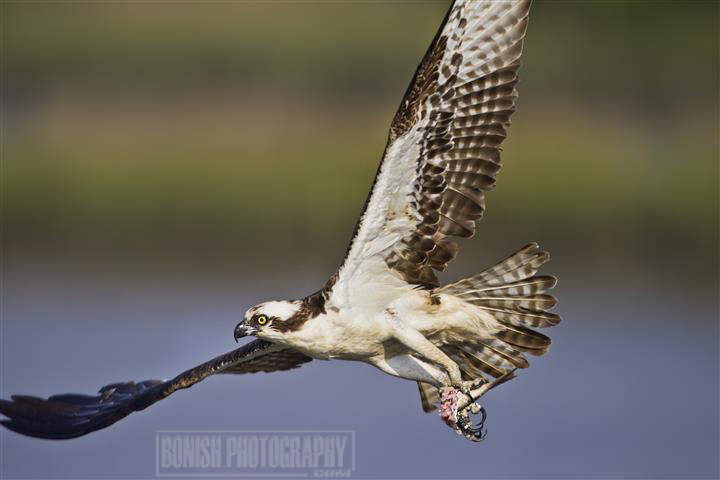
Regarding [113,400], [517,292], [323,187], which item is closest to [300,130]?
[323,187]

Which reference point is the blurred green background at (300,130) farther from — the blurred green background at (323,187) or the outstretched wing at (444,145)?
the outstretched wing at (444,145)

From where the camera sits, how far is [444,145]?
10.1 m

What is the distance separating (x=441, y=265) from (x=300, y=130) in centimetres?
1355

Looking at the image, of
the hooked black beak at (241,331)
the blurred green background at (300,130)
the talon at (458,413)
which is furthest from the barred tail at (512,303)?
the blurred green background at (300,130)

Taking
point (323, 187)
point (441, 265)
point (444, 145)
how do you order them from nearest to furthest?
point (444, 145) → point (441, 265) → point (323, 187)

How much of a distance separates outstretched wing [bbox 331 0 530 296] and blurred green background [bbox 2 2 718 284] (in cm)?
1071

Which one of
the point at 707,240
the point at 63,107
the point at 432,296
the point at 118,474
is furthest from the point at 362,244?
the point at 63,107

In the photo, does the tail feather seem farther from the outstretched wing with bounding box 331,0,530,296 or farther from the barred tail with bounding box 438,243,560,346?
the outstretched wing with bounding box 331,0,530,296

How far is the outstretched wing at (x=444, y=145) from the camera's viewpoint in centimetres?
995

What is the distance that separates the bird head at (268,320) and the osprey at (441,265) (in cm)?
1

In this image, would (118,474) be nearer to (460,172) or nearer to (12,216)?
(460,172)

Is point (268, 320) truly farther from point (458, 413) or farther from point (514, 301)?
point (514, 301)

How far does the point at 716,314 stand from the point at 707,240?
2.38m

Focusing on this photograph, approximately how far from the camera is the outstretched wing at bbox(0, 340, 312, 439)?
37.3 ft
